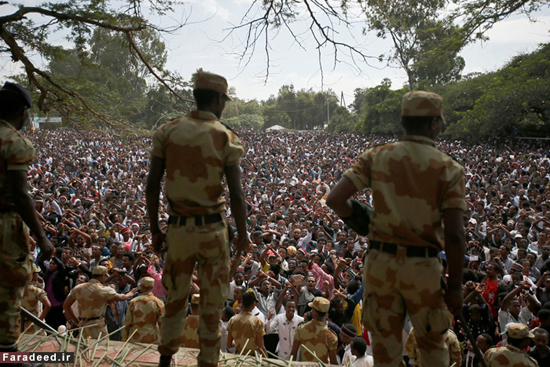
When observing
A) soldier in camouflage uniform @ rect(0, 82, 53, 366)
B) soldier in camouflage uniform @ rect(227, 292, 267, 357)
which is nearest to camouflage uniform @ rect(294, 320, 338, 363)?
soldier in camouflage uniform @ rect(227, 292, 267, 357)

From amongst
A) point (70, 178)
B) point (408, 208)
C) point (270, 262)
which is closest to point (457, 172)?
point (408, 208)

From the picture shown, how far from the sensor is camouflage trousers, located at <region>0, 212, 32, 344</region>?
242cm

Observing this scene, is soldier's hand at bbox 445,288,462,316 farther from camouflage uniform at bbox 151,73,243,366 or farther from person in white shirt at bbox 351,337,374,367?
person in white shirt at bbox 351,337,374,367

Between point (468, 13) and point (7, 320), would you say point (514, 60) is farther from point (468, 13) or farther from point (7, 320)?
point (7, 320)

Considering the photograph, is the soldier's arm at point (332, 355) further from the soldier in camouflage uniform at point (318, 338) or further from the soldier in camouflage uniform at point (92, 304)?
the soldier in camouflage uniform at point (92, 304)

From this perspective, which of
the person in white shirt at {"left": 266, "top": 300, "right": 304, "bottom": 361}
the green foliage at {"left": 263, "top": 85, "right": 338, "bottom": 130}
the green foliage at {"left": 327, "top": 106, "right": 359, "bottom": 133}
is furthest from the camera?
the green foliage at {"left": 263, "top": 85, "right": 338, "bottom": 130}

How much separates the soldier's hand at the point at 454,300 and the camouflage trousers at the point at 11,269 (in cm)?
225

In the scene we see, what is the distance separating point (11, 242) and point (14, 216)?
14cm

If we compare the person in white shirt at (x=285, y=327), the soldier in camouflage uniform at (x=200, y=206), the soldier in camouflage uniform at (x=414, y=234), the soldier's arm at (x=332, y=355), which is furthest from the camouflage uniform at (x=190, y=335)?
the soldier in camouflage uniform at (x=414, y=234)

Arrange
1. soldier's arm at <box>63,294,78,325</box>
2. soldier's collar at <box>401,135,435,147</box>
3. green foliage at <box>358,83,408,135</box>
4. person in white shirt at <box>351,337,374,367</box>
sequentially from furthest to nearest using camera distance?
green foliage at <box>358,83,408,135</box>
soldier's arm at <box>63,294,78,325</box>
person in white shirt at <box>351,337,374,367</box>
soldier's collar at <box>401,135,435,147</box>

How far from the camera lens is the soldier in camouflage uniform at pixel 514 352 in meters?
3.60

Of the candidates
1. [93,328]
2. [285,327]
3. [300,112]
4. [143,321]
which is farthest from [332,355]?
[300,112]

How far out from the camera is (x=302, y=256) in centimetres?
715

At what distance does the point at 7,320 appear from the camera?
97.0 inches
